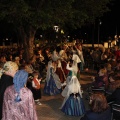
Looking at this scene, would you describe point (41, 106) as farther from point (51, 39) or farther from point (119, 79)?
point (51, 39)

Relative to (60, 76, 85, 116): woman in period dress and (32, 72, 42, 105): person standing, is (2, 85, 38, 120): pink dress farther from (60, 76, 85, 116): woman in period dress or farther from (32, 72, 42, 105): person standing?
(32, 72, 42, 105): person standing

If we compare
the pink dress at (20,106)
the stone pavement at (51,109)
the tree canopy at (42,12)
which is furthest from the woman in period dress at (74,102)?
the tree canopy at (42,12)

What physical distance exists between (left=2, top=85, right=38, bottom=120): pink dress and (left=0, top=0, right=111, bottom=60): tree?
8.91 metres

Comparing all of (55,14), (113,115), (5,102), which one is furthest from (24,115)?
(55,14)

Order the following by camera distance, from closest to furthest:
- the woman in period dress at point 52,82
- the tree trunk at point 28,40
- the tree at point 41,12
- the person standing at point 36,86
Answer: the person standing at point 36,86 → the woman in period dress at point 52,82 → the tree at point 41,12 → the tree trunk at point 28,40

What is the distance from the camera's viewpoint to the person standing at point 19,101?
3910 mm

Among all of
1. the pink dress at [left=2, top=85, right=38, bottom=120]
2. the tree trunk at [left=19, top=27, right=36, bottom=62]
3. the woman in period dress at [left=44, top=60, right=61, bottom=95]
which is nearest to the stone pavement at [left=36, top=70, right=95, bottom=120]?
the woman in period dress at [left=44, top=60, right=61, bottom=95]

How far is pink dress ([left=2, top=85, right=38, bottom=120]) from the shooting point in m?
3.94

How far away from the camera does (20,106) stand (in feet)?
13.0

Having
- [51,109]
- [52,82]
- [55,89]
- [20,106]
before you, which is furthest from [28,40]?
[20,106]

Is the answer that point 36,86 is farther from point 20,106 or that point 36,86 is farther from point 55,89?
point 20,106

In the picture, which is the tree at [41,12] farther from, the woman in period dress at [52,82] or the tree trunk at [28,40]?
the woman in period dress at [52,82]

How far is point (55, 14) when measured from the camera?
14.6 m

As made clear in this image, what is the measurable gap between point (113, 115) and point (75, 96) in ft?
5.56
